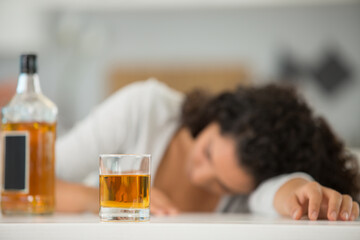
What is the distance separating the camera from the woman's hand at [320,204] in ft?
1.82

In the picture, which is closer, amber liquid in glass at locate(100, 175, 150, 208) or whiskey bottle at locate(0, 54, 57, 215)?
amber liquid in glass at locate(100, 175, 150, 208)

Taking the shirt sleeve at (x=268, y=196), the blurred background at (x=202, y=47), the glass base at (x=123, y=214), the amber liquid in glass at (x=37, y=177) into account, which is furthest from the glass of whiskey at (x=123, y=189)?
the blurred background at (x=202, y=47)

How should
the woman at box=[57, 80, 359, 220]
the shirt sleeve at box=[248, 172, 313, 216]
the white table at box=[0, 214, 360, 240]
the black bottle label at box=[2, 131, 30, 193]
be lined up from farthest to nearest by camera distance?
the woman at box=[57, 80, 359, 220]
the shirt sleeve at box=[248, 172, 313, 216]
the black bottle label at box=[2, 131, 30, 193]
the white table at box=[0, 214, 360, 240]

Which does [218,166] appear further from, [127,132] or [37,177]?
[37,177]

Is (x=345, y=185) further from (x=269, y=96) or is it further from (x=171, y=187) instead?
(x=171, y=187)

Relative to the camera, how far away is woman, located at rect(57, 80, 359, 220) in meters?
1.02

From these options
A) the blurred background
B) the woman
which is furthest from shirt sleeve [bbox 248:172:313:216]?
the blurred background

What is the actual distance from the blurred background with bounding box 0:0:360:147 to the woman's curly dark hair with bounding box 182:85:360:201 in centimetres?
340

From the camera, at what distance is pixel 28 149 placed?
67 centimetres

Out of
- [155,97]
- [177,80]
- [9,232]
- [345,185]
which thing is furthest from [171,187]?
[177,80]

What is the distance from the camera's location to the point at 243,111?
1.16m

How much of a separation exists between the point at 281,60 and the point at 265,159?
3691 millimetres

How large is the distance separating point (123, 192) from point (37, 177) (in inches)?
8.1

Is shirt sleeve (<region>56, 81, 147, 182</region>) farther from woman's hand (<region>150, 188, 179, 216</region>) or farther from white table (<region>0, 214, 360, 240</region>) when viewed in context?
white table (<region>0, 214, 360, 240</region>)
